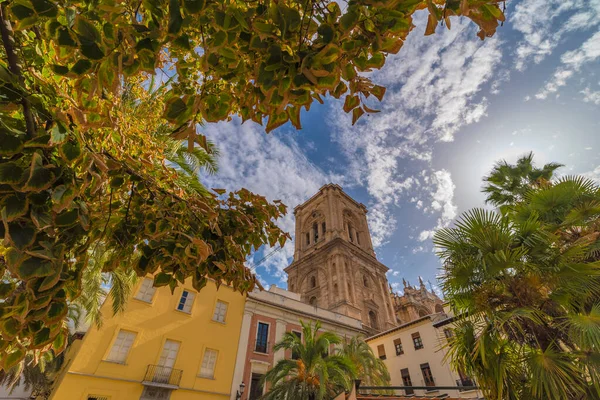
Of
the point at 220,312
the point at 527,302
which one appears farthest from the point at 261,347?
the point at 527,302

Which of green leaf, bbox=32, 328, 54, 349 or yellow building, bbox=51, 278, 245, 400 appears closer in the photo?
green leaf, bbox=32, 328, 54, 349

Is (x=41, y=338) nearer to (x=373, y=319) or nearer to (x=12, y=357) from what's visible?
(x=12, y=357)

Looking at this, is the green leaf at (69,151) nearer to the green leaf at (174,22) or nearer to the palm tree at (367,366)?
the green leaf at (174,22)

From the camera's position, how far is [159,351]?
46.1 ft

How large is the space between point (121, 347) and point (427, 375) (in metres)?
19.0

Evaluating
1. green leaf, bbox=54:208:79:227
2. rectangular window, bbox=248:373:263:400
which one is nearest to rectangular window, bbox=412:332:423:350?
rectangular window, bbox=248:373:263:400

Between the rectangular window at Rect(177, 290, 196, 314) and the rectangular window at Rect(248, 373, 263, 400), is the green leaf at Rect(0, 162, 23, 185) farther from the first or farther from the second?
the rectangular window at Rect(248, 373, 263, 400)

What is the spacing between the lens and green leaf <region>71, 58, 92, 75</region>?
1.22 meters

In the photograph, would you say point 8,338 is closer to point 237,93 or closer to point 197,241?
point 197,241

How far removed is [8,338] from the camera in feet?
5.02

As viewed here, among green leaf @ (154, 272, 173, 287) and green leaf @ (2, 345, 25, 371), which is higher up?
green leaf @ (154, 272, 173, 287)

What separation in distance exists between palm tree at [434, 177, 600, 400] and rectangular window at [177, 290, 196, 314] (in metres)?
14.2

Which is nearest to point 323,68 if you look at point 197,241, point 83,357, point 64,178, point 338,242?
point 197,241

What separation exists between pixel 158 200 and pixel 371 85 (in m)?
1.83
